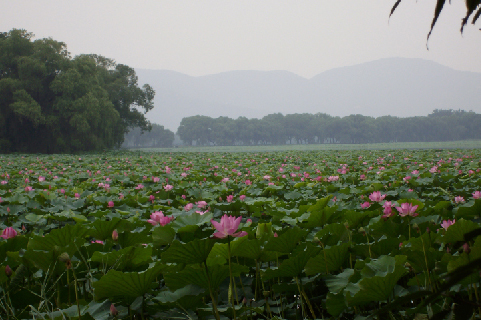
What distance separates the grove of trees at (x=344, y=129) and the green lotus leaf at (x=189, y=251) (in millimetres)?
81712

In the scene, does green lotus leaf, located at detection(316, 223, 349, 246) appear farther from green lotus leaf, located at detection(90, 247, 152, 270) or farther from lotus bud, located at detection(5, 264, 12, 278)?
lotus bud, located at detection(5, 264, 12, 278)

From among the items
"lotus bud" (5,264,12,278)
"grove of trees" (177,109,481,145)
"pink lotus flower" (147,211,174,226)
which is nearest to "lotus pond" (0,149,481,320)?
"lotus bud" (5,264,12,278)

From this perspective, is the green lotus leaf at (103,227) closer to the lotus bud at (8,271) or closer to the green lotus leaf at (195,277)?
the lotus bud at (8,271)

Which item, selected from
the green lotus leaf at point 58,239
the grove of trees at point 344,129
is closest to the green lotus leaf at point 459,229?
the green lotus leaf at point 58,239

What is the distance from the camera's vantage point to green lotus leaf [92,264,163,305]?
1131 mm

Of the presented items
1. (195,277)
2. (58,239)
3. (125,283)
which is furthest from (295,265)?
(58,239)

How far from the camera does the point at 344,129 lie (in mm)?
81375

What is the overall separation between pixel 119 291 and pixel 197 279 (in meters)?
0.27

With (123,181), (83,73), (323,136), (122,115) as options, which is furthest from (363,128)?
(123,181)

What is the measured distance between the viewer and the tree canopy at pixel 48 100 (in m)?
24.0

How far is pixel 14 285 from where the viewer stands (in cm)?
133

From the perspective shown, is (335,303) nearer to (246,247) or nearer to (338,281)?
(338,281)

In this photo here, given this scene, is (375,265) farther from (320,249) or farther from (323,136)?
(323,136)

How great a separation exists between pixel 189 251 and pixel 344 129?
84205 millimetres
